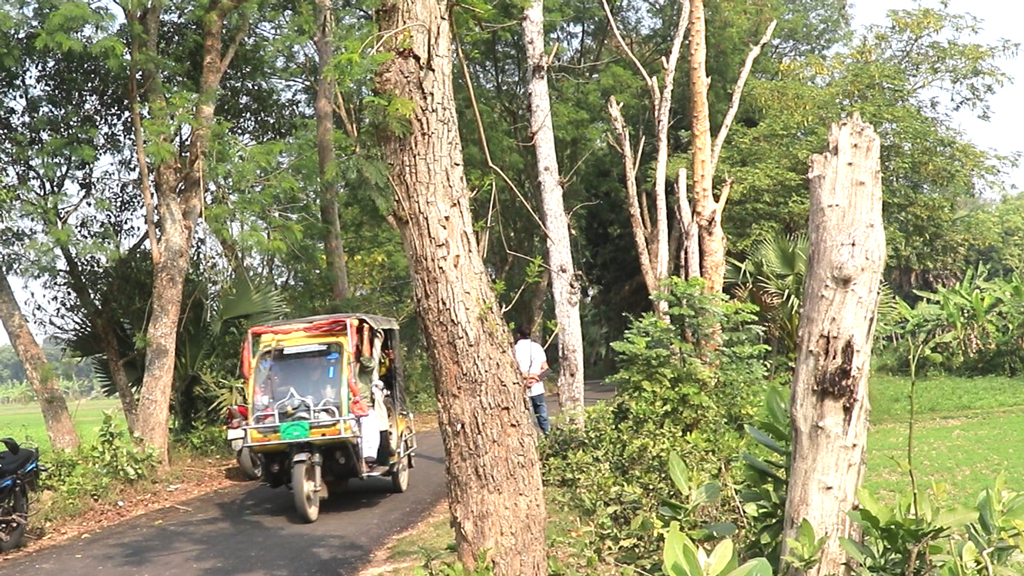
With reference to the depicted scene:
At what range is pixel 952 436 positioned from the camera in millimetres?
15938

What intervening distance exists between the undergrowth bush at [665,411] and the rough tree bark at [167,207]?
256 inches

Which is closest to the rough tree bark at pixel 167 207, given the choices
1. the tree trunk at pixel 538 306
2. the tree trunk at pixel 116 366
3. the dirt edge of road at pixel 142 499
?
the dirt edge of road at pixel 142 499

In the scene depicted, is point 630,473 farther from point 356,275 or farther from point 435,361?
point 356,275

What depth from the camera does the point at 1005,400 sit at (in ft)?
70.7

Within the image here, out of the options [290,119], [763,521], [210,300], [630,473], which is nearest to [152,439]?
[210,300]

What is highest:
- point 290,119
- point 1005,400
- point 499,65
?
point 499,65

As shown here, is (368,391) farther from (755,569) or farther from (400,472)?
(755,569)

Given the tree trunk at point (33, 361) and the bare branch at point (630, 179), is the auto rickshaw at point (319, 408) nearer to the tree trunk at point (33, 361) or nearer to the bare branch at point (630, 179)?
the tree trunk at point (33, 361)

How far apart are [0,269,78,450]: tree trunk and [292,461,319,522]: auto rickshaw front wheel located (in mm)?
4536

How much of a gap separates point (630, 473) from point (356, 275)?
90.9ft

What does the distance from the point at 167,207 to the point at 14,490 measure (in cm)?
547

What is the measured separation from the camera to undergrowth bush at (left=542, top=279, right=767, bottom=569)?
23.0 ft

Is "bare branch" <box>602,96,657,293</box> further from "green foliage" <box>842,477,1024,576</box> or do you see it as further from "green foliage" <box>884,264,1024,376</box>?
"green foliage" <box>842,477,1024,576</box>

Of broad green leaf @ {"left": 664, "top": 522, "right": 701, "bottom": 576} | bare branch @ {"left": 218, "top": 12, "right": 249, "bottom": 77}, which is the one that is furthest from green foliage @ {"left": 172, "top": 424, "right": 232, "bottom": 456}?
broad green leaf @ {"left": 664, "top": 522, "right": 701, "bottom": 576}
